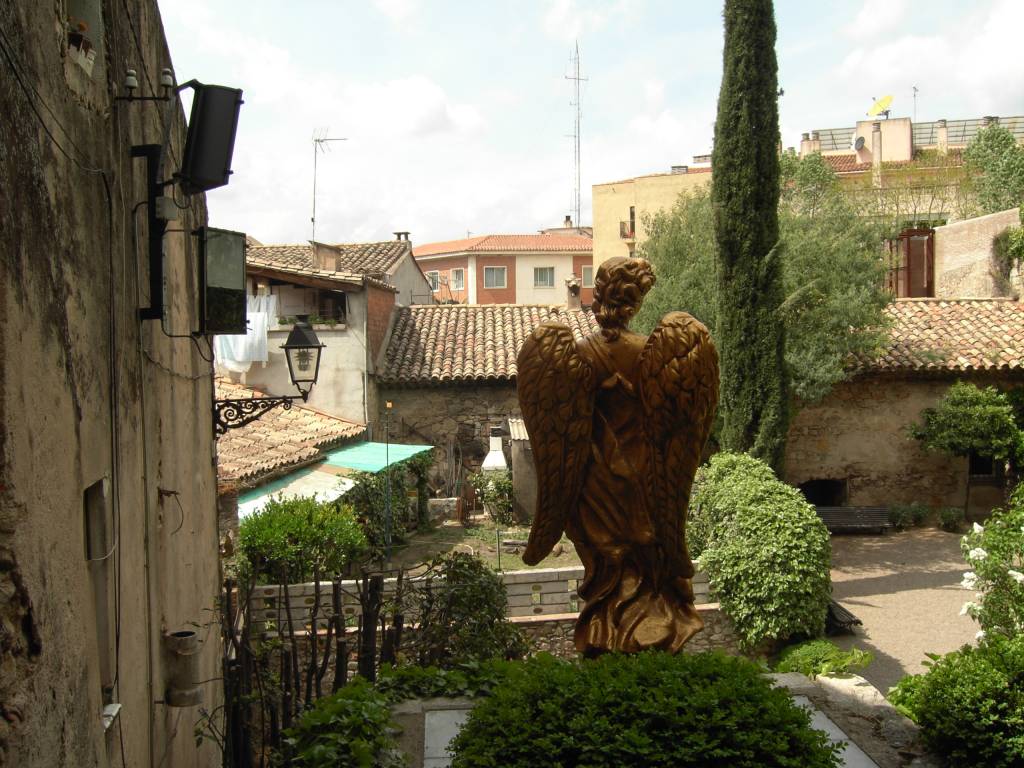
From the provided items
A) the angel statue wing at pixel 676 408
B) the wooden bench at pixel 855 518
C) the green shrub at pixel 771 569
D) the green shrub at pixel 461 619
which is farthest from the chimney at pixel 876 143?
the angel statue wing at pixel 676 408

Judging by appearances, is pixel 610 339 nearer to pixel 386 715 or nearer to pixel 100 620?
pixel 386 715

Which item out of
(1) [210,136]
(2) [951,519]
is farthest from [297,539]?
(2) [951,519]

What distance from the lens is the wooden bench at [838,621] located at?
11.4 meters

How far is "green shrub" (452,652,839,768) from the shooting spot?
13.3 ft

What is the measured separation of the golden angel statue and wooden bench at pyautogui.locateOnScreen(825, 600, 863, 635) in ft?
22.4

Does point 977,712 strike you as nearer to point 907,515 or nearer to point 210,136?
point 210,136

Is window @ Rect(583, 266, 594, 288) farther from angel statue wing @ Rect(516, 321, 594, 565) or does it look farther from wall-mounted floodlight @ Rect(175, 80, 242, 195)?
wall-mounted floodlight @ Rect(175, 80, 242, 195)

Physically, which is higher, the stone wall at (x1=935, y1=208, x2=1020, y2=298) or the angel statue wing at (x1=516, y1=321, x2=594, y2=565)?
the stone wall at (x1=935, y1=208, x2=1020, y2=298)

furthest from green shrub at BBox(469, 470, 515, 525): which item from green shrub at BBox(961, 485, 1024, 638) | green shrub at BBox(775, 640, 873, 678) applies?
green shrub at BBox(961, 485, 1024, 638)

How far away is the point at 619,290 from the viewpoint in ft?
17.0

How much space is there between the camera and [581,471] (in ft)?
17.2

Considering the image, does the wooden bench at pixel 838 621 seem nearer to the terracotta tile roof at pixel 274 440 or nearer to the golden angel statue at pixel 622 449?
the golden angel statue at pixel 622 449

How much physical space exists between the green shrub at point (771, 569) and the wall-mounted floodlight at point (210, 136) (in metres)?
7.02

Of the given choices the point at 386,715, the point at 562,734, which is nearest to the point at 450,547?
the point at 386,715
